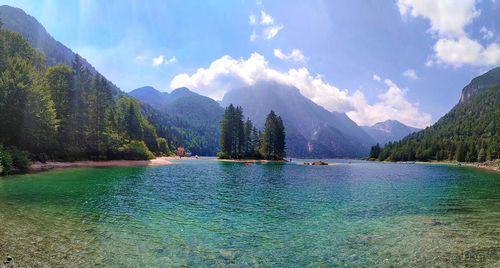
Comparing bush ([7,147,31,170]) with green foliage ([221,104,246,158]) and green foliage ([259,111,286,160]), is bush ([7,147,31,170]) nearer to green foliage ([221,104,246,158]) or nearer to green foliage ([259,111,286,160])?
green foliage ([221,104,246,158])

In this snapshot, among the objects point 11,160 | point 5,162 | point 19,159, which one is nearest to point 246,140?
point 19,159

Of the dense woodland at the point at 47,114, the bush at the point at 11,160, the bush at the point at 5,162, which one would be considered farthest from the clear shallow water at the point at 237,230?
the dense woodland at the point at 47,114

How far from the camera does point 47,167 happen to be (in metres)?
63.7

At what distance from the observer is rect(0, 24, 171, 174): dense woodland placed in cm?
5841

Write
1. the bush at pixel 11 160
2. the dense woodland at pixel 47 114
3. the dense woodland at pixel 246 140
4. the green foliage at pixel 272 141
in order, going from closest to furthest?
the bush at pixel 11 160, the dense woodland at pixel 47 114, the dense woodland at pixel 246 140, the green foliage at pixel 272 141

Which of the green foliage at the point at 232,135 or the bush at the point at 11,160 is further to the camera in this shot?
the green foliage at the point at 232,135

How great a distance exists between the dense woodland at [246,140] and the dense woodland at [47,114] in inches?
1722

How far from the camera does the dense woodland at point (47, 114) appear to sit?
192 ft

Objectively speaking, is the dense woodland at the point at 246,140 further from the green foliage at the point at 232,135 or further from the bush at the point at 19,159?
the bush at the point at 19,159

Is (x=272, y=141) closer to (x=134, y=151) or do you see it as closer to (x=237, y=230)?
(x=134, y=151)

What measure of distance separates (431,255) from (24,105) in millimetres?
69722

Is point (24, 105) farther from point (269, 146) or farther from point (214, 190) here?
point (269, 146)

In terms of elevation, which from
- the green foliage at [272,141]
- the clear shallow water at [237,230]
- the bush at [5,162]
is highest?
the green foliage at [272,141]

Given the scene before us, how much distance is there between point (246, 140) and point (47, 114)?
95.0 metres
